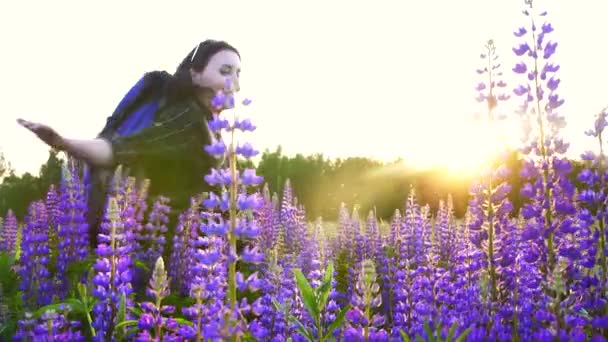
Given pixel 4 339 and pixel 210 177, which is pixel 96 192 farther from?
pixel 210 177

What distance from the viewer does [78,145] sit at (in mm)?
5789

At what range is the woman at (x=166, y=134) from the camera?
6.31 meters

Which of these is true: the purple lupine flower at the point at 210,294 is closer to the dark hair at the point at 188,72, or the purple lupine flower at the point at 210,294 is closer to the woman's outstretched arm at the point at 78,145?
the woman's outstretched arm at the point at 78,145

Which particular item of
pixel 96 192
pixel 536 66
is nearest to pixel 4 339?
pixel 96 192

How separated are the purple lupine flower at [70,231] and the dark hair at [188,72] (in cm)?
198

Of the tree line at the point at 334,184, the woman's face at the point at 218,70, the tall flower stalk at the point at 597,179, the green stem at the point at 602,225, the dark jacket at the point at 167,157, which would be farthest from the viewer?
the tree line at the point at 334,184

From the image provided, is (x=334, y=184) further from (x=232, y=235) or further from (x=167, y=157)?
(x=232, y=235)

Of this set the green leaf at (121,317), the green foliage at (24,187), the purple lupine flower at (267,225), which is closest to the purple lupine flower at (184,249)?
the purple lupine flower at (267,225)

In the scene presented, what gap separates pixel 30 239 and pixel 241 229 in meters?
3.47

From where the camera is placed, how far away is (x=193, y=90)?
7.78 m

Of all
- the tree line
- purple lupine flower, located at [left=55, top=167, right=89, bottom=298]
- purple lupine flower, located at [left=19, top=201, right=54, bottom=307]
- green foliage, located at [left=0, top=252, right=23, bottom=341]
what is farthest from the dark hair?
the tree line

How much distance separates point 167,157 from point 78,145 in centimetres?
110

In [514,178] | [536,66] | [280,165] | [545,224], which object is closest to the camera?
[545,224]

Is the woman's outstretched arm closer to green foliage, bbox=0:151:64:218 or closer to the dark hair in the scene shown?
the dark hair
